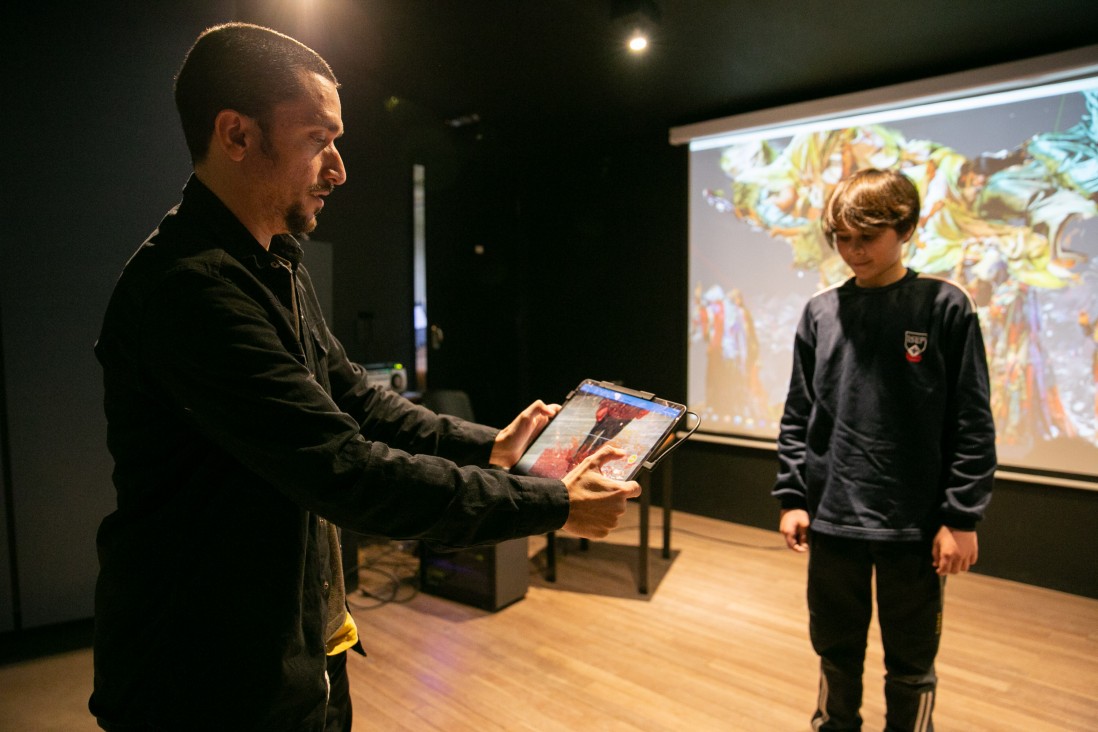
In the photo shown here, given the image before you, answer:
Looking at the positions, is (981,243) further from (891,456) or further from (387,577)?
(387,577)

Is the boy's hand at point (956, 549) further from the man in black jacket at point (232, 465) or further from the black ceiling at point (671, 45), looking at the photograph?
the black ceiling at point (671, 45)

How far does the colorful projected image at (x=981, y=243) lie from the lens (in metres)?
2.95

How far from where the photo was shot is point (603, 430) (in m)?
1.16

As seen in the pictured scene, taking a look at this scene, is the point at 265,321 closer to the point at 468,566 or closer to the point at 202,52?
the point at 202,52

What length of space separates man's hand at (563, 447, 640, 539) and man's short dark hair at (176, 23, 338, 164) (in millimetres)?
687

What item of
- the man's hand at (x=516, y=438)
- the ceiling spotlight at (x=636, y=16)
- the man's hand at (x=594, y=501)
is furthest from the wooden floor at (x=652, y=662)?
the ceiling spotlight at (x=636, y=16)

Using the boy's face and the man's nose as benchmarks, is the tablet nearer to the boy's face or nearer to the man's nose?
the man's nose

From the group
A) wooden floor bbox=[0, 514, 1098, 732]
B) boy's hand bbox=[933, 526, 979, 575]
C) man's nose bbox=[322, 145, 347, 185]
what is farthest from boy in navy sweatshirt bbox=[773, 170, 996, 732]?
man's nose bbox=[322, 145, 347, 185]

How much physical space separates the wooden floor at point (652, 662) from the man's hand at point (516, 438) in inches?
47.8

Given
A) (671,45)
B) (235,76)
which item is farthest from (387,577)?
(671,45)

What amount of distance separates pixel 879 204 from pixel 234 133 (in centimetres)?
143

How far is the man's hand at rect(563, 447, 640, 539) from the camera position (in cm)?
95

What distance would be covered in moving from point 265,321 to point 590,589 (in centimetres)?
264

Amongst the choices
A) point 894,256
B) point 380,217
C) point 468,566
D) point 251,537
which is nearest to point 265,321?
point 251,537
